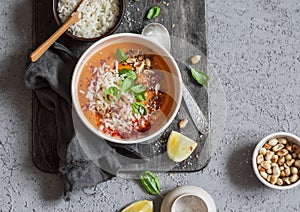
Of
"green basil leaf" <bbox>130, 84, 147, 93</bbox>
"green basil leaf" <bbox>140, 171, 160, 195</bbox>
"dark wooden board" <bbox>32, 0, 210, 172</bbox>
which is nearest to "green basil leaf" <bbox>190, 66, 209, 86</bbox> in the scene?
"dark wooden board" <bbox>32, 0, 210, 172</bbox>

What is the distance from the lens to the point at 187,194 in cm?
160

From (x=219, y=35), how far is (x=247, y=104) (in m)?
0.22

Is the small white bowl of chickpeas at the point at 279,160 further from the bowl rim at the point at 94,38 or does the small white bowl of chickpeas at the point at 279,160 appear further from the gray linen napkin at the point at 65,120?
the bowl rim at the point at 94,38

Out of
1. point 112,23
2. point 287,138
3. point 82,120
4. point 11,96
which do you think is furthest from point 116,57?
point 287,138

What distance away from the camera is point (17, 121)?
5.47ft

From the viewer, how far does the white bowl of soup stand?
1.58 m

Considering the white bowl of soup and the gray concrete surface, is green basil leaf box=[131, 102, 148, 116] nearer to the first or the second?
the white bowl of soup

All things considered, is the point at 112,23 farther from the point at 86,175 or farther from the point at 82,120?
the point at 86,175

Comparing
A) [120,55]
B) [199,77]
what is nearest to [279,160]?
[199,77]

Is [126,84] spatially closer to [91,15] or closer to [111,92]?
[111,92]

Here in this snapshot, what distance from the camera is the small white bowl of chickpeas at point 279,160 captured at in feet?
5.49

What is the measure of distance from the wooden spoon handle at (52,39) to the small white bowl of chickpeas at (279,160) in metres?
0.62

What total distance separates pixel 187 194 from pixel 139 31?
0.48 m

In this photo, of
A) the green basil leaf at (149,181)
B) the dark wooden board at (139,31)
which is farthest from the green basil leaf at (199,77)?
the green basil leaf at (149,181)
